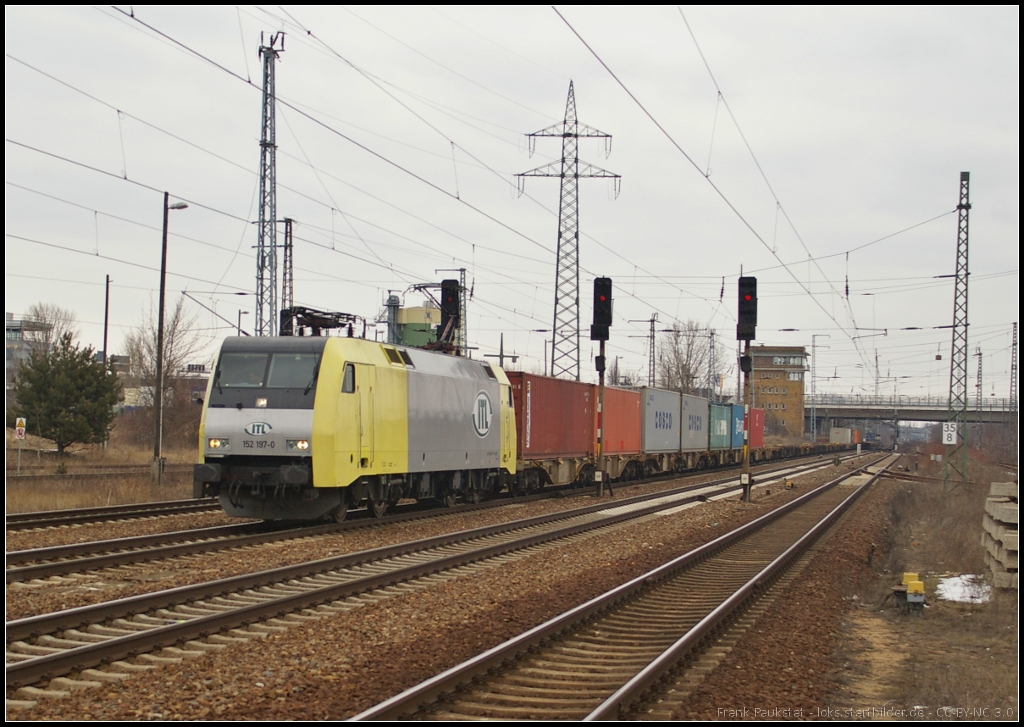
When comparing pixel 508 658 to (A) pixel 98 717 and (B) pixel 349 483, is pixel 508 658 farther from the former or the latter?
(B) pixel 349 483

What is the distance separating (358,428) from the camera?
16031 millimetres

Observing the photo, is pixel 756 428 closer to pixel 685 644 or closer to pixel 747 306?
pixel 747 306

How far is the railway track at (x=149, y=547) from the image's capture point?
11477mm

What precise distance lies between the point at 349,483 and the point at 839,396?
108658 millimetres

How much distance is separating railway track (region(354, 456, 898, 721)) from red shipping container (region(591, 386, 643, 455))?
16085 millimetres

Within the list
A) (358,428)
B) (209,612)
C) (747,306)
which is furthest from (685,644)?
(747,306)

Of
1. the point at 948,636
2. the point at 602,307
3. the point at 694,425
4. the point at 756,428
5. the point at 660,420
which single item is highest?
the point at 602,307

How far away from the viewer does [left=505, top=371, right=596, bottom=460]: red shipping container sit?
974 inches

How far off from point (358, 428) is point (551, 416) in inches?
445

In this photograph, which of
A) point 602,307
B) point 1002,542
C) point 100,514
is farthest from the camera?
point 602,307

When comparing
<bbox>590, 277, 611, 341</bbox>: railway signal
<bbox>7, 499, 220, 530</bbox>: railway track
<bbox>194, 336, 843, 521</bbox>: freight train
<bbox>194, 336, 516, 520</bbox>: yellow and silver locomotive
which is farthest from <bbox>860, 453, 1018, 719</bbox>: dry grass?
<bbox>7, 499, 220, 530</bbox>: railway track

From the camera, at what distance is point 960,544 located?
18.3m

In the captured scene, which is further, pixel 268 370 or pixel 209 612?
pixel 268 370

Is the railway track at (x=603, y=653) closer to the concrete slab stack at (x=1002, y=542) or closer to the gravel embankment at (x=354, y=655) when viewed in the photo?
the gravel embankment at (x=354, y=655)
